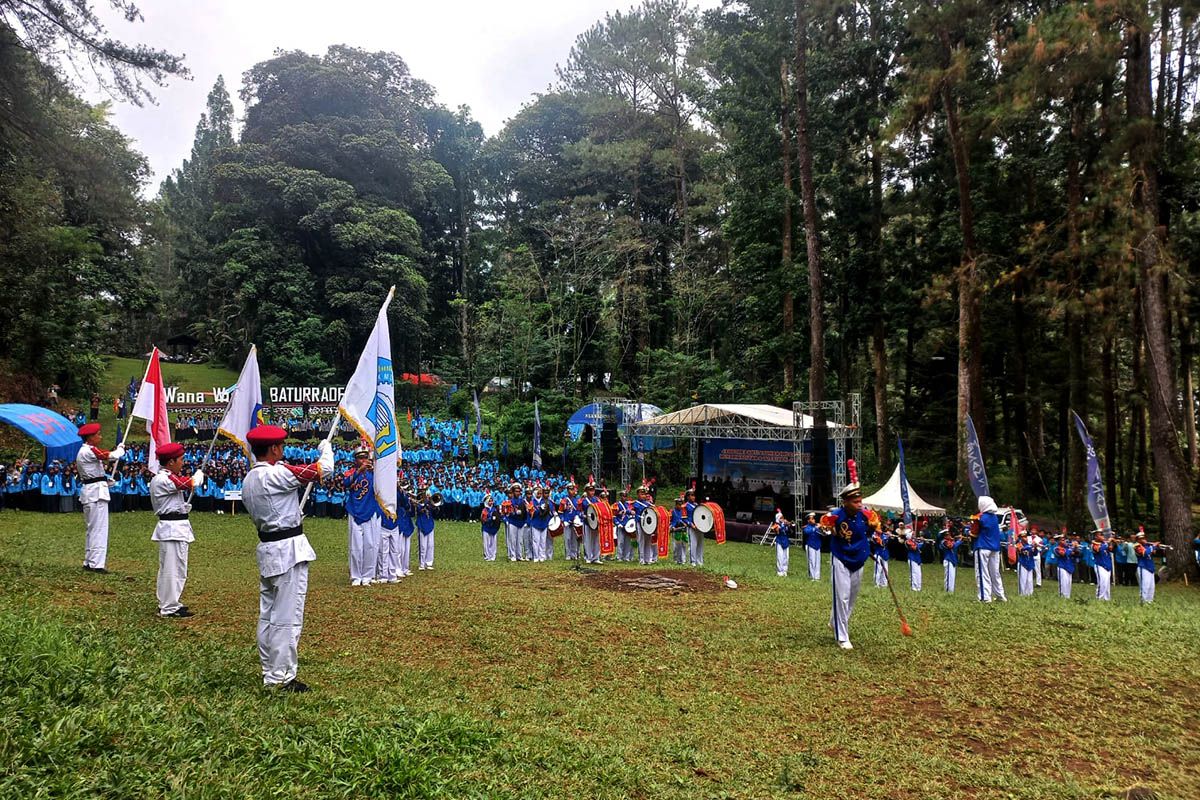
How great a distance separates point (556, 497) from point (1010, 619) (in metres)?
10.2

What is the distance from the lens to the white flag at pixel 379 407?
837 cm

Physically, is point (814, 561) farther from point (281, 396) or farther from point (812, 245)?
point (281, 396)

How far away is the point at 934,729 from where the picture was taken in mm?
5664

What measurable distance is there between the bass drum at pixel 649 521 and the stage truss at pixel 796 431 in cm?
665

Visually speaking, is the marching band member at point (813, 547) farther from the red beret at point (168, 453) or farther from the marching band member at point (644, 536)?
the red beret at point (168, 453)

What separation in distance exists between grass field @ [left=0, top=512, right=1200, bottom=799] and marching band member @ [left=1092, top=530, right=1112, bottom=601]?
Answer: 137 inches

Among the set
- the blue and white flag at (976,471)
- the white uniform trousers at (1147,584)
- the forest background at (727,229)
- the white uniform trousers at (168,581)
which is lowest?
the white uniform trousers at (1147,584)

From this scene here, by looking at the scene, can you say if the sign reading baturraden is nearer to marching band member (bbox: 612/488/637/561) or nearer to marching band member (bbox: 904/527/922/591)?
marching band member (bbox: 612/488/637/561)

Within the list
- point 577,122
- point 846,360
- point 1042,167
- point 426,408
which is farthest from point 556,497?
point 577,122

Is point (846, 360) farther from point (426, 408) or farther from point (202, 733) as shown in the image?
point (202, 733)

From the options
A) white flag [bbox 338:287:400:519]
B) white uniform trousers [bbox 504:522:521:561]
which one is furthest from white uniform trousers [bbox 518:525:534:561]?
white flag [bbox 338:287:400:519]

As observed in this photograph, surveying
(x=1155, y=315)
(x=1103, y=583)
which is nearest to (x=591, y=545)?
(x=1103, y=583)

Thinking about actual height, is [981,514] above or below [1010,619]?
above

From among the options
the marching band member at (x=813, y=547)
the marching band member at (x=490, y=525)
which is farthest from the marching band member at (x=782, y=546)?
the marching band member at (x=490, y=525)
